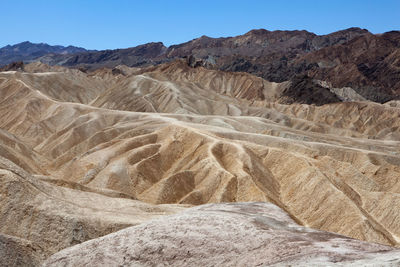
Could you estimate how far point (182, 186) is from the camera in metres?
44.7

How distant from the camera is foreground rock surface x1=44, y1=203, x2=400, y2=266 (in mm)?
12367

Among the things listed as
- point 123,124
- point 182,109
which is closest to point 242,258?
point 123,124

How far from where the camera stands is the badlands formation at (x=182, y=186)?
585 inches

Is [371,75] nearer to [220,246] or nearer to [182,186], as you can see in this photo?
[182,186]

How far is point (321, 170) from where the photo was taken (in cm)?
4559

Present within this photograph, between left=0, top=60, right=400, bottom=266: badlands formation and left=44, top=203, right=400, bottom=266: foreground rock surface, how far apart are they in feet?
0.18

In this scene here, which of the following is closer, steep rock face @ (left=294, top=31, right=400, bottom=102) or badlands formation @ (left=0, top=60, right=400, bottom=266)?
badlands formation @ (left=0, top=60, right=400, bottom=266)

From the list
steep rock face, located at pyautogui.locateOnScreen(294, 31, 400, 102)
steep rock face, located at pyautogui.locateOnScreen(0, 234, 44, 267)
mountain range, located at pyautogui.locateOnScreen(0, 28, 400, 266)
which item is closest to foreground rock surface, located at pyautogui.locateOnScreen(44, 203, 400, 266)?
mountain range, located at pyautogui.locateOnScreen(0, 28, 400, 266)

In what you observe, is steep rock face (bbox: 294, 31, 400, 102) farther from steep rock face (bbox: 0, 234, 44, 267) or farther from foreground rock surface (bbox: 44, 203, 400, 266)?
steep rock face (bbox: 0, 234, 44, 267)

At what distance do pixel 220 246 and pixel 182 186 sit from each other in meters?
30.4

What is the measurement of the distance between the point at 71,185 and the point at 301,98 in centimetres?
12544

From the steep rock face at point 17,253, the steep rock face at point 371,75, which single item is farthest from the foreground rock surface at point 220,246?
the steep rock face at point 371,75

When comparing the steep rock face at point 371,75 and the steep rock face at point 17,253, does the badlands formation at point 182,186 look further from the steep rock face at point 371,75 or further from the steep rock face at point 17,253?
the steep rock face at point 371,75

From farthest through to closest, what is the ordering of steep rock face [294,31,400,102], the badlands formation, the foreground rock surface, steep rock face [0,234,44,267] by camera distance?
steep rock face [294,31,400,102] → steep rock face [0,234,44,267] → the badlands formation → the foreground rock surface
